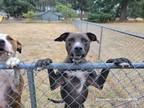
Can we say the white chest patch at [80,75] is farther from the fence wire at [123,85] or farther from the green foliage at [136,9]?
the green foliage at [136,9]

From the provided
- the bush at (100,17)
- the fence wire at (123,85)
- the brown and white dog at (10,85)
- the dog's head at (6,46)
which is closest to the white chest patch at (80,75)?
the fence wire at (123,85)

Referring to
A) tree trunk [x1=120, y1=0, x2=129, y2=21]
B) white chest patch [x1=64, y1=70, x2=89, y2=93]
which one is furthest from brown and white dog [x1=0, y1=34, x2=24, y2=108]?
tree trunk [x1=120, y1=0, x2=129, y2=21]

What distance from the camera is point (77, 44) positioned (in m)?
4.17

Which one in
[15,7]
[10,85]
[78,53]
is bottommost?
[15,7]

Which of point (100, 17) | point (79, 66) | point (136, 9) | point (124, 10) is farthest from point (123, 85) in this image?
point (136, 9)

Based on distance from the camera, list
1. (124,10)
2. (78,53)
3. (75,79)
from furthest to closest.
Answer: (124,10)
(75,79)
(78,53)

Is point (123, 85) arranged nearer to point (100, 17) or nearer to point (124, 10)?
point (100, 17)

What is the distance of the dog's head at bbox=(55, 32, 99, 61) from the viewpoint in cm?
404

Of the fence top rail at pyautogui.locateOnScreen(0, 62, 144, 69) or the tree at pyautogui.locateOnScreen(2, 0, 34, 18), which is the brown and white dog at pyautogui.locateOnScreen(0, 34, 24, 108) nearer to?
the fence top rail at pyautogui.locateOnScreen(0, 62, 144, 69)

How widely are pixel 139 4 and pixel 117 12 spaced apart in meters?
4.12

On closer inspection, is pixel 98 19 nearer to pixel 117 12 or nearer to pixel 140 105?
pixel 117 12

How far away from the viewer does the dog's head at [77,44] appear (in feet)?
13.2

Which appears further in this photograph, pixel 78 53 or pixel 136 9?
pixel 136 9

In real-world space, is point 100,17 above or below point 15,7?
above
